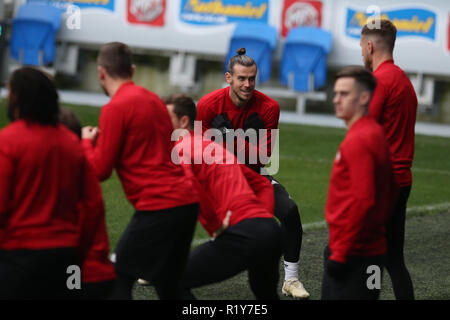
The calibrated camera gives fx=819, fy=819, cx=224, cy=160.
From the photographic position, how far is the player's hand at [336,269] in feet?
14.1

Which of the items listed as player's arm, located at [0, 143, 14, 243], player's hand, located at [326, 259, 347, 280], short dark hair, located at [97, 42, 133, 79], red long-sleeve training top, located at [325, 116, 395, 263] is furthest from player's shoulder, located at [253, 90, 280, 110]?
player's arm, located at [0, 143, 14, 243]

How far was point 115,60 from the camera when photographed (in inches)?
187

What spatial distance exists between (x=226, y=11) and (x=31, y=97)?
55.6ft

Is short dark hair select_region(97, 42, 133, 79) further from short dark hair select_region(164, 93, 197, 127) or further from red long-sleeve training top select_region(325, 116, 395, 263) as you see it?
red long-sleeve training top select_region(325, 116, 395, 263)

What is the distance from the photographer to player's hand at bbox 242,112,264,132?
21.7 ft

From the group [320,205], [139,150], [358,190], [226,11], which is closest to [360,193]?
[358,190]

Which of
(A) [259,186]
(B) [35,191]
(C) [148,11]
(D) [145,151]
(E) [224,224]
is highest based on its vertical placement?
(C) [148,11]

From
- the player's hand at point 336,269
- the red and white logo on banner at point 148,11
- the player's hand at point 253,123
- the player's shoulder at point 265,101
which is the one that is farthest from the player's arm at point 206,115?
the red and white logo on banner at point 148,11

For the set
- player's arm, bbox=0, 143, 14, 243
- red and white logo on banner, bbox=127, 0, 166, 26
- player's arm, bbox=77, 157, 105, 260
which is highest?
red and white logo on banner, bbox=127, 0, 166, 26

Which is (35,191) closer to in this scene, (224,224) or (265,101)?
(224,224)

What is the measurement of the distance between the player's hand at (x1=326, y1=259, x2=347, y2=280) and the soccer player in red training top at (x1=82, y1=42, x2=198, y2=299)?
0.91 meters

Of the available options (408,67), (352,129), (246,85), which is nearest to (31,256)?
(352,129)

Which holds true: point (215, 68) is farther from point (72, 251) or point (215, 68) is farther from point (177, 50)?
point (72, 251)

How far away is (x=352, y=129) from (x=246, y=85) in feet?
7.24
